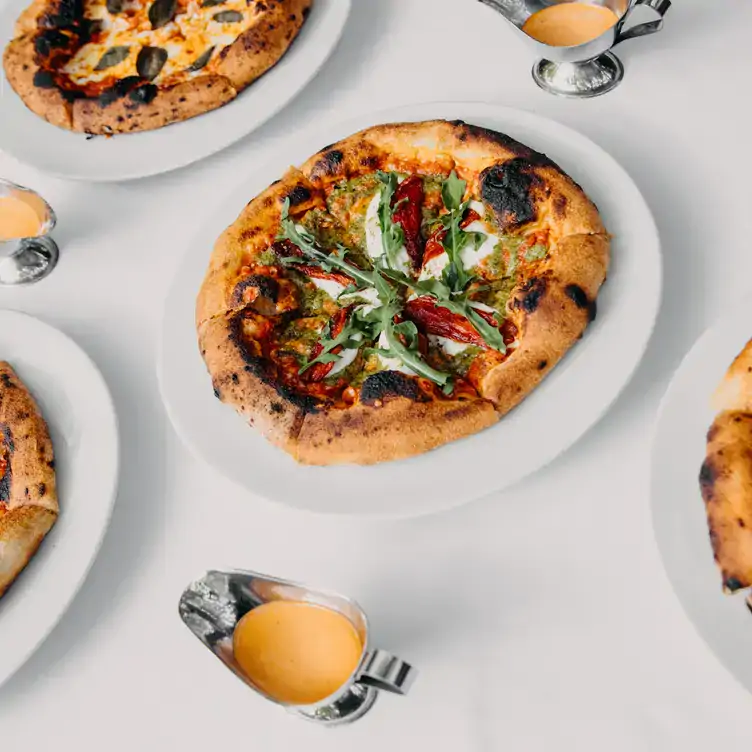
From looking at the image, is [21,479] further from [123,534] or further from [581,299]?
[581,299]

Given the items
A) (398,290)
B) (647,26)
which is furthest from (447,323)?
(647,26)

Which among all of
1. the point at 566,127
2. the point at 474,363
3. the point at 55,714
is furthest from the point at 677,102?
the point at 55,714

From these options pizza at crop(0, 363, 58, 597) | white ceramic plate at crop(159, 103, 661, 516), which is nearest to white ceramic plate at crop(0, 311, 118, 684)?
pizza at crop(0, 363, 58, 597)

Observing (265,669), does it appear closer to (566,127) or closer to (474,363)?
(474,363)

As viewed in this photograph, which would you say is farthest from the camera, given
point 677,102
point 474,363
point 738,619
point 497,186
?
point 677,102

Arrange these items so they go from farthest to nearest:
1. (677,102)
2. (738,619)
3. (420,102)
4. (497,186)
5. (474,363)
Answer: (420,102)
(677,102)
(497,186)
(474,363)
(738,619)

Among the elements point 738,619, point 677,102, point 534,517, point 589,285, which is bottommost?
point 534,517

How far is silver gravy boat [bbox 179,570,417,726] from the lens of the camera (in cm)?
178

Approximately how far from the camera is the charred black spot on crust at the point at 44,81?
122 inches

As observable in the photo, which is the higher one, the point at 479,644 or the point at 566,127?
the point at 566,127

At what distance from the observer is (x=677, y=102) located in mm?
2508

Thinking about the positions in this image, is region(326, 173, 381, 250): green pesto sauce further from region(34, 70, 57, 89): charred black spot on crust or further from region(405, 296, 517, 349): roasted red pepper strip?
region(34, 70, 57, 89): charred black spot on crust

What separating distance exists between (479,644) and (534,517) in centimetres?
30

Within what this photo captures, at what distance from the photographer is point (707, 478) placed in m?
1.67
